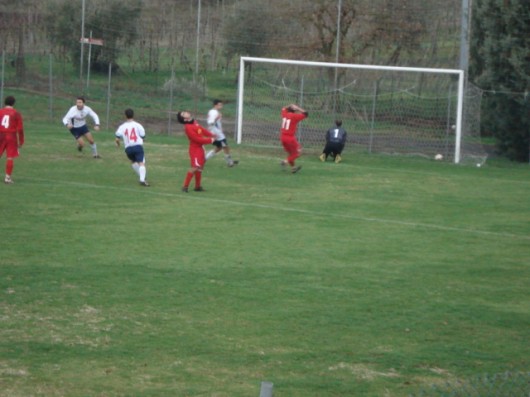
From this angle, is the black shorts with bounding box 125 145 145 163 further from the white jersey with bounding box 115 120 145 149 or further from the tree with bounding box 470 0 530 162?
the tree with bounding box 470 0 530 162

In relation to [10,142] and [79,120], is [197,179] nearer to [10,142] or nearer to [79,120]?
[10,142]

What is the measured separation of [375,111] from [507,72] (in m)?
4.67

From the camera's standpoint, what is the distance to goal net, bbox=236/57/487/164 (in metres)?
31.7

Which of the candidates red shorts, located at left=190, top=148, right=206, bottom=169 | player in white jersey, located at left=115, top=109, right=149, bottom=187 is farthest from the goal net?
red shorts, located at left=190, top=148, right=206, bottom=169

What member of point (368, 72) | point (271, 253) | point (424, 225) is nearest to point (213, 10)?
point (368, 72)

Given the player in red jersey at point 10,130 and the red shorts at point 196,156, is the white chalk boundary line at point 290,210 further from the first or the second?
the player in red jersey at point 10,130

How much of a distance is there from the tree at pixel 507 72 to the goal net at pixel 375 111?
1077 mm

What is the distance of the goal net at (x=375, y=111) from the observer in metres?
31.7

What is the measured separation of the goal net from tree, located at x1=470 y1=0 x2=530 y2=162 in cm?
108

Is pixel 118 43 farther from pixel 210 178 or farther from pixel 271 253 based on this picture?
pixel 271 253

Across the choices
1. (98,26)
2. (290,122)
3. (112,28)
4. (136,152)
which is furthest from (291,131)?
(112,28)

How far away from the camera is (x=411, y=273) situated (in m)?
13.4

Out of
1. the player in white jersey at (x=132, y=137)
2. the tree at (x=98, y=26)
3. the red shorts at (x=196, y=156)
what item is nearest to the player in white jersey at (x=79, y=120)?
the player in white jersey at (x=132, y=137)


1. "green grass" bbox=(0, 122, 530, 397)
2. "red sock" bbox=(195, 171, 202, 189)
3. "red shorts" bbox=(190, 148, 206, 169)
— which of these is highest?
"red shorts" bbox=(190, 148, 206, 169)
